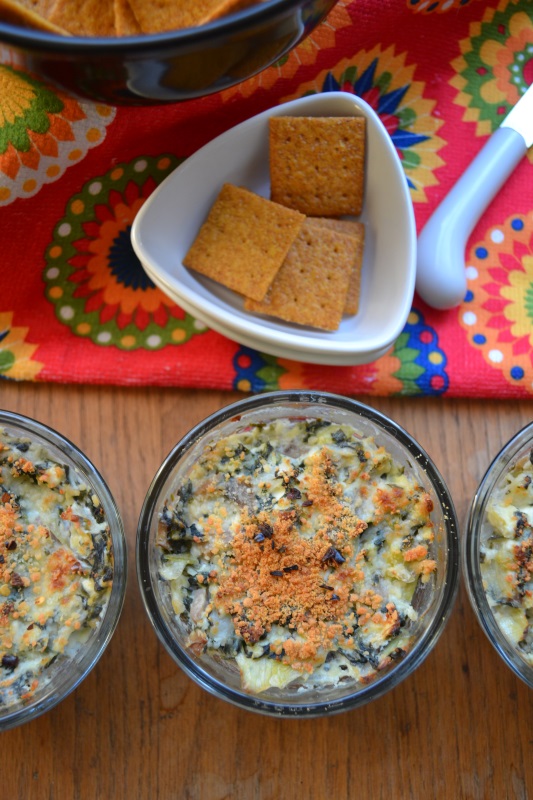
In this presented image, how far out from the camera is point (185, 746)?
4.98 feet

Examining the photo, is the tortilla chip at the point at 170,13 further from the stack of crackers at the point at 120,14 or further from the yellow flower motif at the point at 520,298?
the yellow flower motif at the point at 520,298

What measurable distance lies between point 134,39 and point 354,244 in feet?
2.60

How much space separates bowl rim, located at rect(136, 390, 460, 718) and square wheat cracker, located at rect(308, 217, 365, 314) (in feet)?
0.87

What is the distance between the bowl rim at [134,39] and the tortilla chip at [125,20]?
16cm

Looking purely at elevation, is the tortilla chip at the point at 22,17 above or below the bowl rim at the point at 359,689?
above

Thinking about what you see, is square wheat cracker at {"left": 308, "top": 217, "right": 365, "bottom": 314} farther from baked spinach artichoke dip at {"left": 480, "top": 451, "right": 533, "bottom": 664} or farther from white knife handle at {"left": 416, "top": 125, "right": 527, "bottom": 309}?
baked spinach artichoke dip at {"left": 480, "top": 451, "right": 533, "bottom": 664}

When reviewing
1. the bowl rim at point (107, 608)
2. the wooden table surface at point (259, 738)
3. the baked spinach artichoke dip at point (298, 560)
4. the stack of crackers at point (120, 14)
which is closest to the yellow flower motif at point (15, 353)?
the bowl rim at point (107, 608)

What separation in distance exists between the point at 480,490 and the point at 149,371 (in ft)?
2.31

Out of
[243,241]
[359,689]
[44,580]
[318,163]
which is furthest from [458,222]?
[44,580]

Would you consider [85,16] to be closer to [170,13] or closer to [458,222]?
[170,13]

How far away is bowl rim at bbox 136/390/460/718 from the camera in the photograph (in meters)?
1.36

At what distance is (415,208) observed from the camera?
1660 mm

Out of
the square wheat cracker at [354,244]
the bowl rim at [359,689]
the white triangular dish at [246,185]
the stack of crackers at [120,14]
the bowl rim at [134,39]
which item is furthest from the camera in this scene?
the square wheat cracker at [354,244]

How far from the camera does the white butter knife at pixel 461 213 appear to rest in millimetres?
1563
